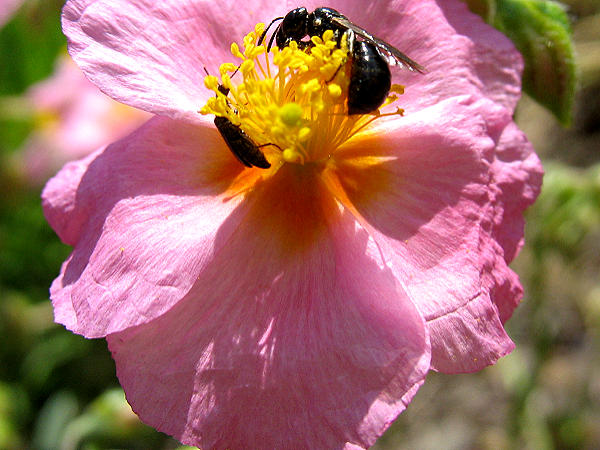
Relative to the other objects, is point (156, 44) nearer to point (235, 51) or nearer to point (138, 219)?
point (235, 51)

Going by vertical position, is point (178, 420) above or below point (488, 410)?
above

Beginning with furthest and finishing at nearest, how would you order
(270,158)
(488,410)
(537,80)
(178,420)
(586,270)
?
(586,270)
(488,410)
(537,80)
(270,158)
(178,420)

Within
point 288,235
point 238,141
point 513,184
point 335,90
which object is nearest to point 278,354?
point 288,235

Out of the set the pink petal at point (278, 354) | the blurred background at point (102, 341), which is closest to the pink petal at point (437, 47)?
the pink petal at point (278, 354)

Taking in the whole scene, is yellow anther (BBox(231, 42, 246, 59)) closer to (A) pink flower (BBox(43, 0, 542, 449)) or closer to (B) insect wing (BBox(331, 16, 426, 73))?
(A) pink flower (BBox(43, 0, 542, 449))

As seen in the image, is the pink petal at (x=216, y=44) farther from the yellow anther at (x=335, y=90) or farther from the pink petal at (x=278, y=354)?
the pink petal at (x=278, y=354)

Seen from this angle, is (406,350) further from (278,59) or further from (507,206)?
(278,59)

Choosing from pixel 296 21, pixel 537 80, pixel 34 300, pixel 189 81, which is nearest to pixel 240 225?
pixel 189 81
